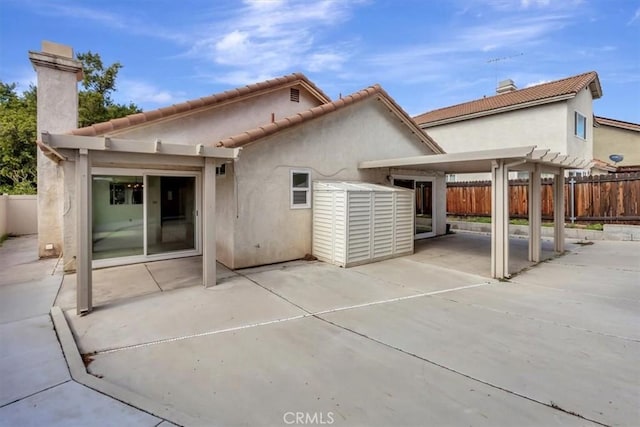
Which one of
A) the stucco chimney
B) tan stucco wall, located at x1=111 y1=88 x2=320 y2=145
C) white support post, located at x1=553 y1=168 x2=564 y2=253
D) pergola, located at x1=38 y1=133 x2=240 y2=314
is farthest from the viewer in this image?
white support post, located at x1=553 y1=168 x2=564 y2=253

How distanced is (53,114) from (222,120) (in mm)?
4774

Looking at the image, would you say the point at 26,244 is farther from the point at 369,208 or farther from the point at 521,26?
the point at 521,26

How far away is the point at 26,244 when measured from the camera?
1254cm

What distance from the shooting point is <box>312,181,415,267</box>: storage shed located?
353 inches

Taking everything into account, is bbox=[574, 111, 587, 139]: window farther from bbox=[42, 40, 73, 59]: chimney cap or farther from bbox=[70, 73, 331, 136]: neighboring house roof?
bbox=[42, 40, 73, 59]: chimney cap

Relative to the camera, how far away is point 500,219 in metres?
7.82

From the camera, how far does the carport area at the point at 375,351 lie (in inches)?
123

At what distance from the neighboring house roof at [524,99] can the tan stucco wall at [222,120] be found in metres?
12.0

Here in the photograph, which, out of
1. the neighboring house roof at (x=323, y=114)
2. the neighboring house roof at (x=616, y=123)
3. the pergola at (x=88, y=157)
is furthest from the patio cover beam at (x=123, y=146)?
the neighboring house roof at (x=616, y=123)

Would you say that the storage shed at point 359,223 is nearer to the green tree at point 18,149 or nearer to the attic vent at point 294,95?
the attic vent at point 294,95

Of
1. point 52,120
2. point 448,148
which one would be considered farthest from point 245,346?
point 448,148

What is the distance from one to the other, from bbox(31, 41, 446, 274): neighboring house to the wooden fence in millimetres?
9123

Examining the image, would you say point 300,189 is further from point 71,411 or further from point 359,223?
point 71,411

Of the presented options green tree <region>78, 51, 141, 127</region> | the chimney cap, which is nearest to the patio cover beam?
the chimney cap
